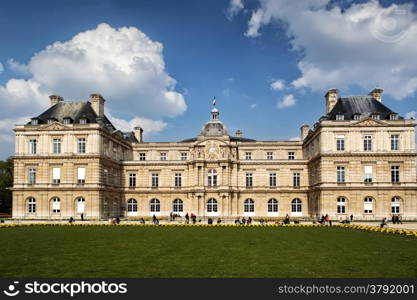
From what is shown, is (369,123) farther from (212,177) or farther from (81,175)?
(81,175)

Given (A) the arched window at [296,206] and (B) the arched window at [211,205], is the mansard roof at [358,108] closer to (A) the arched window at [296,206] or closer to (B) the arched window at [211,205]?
(A) the arched window at [296,206]

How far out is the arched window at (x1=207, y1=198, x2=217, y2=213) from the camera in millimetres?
60562

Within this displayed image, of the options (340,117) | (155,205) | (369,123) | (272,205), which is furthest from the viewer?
(155,205)

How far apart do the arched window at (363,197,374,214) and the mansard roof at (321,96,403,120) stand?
1050 centimetres

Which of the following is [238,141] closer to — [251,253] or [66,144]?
[66,144]

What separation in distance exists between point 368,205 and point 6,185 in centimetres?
6411

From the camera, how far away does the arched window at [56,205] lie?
54684 mm

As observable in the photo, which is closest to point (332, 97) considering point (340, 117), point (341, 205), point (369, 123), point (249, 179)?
point (340, 117)

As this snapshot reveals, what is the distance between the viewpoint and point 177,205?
62656 mm

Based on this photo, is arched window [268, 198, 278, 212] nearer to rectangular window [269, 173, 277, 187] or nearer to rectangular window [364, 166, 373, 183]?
rectangular window [269, 173, 277, 187]

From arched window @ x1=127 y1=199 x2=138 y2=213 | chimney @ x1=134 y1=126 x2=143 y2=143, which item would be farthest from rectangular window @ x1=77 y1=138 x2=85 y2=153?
chimney @ x1=134 y1=126 x2=143 y2=143

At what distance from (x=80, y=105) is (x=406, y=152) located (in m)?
43.3

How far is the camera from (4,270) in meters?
14.7

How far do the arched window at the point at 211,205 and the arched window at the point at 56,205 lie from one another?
20.3m
